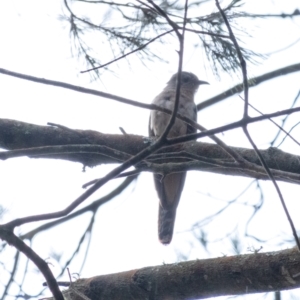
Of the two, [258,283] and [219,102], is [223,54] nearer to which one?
[219,102]

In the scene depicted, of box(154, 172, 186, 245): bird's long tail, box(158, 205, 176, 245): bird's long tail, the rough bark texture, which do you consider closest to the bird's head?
box(154, 172, 186, 245): bird's long tail

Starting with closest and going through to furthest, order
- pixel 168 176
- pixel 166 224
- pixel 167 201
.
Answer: pixel 166 224 < pixel 167 201 < pixel 168 176

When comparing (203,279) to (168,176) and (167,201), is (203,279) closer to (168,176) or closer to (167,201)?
(167,201)

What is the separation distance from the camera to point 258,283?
3020mm

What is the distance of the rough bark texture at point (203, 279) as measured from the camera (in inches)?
116

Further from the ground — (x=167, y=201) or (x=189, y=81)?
(x=189, y=81)

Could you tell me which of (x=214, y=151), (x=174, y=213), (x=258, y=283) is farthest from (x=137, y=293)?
(x=174, y=213)

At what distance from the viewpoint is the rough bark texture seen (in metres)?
2.96

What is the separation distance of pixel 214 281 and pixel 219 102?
214cm

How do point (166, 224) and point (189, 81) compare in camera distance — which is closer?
point (166, 224)

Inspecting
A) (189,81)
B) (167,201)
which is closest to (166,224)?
(167,201)

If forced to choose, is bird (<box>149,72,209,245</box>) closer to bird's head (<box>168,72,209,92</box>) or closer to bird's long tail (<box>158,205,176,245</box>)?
bird's long tail (<box>158,205,176,245</box>)

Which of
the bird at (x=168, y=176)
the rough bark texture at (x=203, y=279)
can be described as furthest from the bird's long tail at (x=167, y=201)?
the rough bark texture at (x=203, y=279)

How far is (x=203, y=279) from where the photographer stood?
3139 mm
